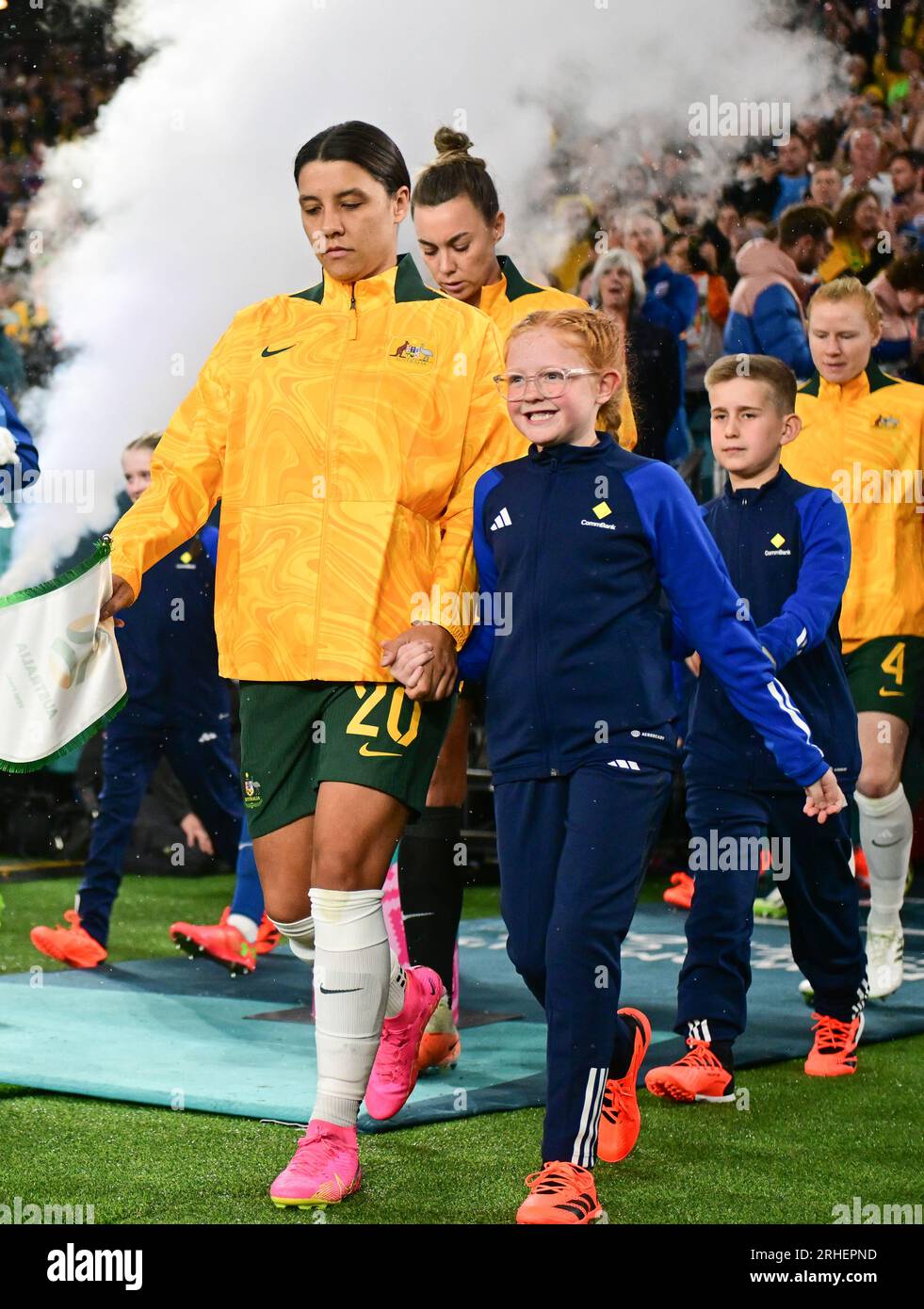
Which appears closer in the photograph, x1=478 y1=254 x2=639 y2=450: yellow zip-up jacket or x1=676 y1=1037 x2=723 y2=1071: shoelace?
x1=676 y1=1037 x2=723 y2=1071: shoelace

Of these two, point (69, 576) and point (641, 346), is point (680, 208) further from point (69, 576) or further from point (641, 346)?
point (69, 576)

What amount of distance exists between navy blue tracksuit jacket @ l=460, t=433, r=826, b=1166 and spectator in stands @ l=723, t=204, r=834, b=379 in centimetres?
415

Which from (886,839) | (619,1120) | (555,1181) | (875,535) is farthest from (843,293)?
(555,1181)

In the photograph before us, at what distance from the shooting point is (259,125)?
23.0ft

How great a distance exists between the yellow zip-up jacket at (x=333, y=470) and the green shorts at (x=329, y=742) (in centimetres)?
5

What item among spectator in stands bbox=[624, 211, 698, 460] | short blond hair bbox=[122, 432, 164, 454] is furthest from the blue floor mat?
spectator in stands bbox=[624, 211, 698, 460]

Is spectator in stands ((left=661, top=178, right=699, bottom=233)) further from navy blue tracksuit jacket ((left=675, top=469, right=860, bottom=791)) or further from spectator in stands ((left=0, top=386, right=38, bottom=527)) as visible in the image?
spectator in stands ((left=0, top=386, right=38, bottom=527))

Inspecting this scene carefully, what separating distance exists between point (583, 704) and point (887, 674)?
257 cm

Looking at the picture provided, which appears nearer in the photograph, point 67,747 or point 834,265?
point 67,747

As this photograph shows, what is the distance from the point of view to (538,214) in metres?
7.25

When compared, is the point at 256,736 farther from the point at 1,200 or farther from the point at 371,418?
the point at 1,200

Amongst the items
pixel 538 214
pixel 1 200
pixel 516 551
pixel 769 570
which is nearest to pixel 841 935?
pixel 769 570

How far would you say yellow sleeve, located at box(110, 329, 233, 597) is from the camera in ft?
10.6
